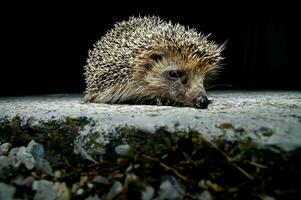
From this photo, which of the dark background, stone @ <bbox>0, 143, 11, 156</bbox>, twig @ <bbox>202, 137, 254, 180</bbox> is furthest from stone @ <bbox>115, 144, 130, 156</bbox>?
the dark background

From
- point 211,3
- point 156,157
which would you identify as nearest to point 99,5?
point 211,3

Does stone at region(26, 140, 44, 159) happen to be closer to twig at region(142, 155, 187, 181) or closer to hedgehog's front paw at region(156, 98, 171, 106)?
twig at region(142, 155, 187, 181)

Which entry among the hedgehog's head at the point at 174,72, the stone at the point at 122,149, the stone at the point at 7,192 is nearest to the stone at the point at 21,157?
the stone at the point at 7,192

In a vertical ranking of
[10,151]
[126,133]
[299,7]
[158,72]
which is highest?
[299,7]

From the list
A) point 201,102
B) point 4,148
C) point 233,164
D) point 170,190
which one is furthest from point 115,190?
point 201,102

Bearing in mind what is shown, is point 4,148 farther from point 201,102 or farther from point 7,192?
point 201,102

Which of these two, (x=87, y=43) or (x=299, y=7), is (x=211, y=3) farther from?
(x=87, y=43)
